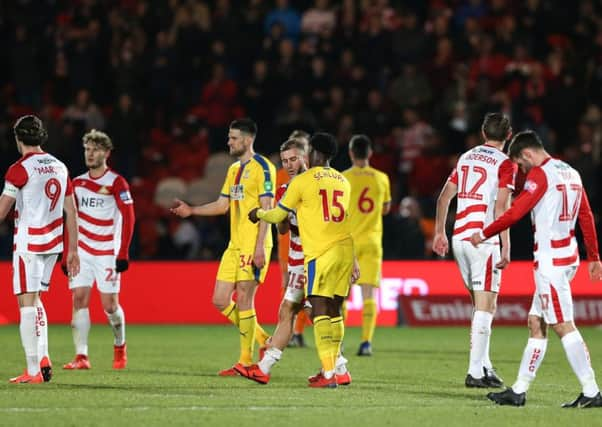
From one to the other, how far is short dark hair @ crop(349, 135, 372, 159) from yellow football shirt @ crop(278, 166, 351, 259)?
392 centimetres

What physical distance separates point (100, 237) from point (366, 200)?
343cm

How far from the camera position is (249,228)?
11.7 metres

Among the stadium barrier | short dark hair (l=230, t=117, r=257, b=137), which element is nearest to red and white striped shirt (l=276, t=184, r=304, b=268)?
short dark hair (l=230, t=117, r=257, b=137)

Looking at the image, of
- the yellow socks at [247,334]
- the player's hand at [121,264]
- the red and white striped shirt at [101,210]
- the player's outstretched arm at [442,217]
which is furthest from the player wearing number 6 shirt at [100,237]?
the player's outstretched arm at [442,217]

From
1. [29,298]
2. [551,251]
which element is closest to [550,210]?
[551,251]

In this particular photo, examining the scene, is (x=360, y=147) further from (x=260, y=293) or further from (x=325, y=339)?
(x=260, y=293)

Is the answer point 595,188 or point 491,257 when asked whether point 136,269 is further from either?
point 491,257

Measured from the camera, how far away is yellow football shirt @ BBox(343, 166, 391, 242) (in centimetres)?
1436

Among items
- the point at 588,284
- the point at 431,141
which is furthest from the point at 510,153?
the point at 431,141

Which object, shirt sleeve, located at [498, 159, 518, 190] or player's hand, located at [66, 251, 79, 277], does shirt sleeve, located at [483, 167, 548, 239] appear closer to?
shirt sleeve, located at [498, 159, 518, 190]

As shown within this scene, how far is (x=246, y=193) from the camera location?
1173cm

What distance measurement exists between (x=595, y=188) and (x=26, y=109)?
10522mm

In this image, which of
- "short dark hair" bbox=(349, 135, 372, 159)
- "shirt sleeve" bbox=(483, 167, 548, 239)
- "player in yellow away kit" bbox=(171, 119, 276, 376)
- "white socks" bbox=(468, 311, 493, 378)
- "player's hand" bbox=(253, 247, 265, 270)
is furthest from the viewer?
"short dark hair" bbox=(349, 135, 372, 159)

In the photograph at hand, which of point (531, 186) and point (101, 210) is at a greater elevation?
point (531, 186)
